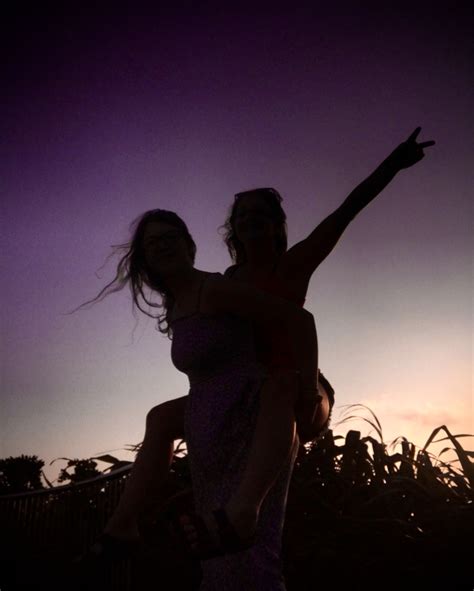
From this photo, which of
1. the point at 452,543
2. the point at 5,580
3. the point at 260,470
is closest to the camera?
the point at 260,470

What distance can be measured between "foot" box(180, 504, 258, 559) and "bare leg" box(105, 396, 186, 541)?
23.9 inches

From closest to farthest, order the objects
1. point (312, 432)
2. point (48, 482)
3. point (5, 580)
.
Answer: point (312, 432) → point (5, 580) → point (48, 482)

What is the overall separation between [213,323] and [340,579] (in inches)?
59.7

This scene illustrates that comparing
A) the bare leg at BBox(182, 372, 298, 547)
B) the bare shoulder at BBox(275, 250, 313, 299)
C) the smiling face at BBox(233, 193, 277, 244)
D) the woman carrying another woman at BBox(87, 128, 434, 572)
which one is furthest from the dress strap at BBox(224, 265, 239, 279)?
the bare leg at BBox(182, 372, 298, 547)

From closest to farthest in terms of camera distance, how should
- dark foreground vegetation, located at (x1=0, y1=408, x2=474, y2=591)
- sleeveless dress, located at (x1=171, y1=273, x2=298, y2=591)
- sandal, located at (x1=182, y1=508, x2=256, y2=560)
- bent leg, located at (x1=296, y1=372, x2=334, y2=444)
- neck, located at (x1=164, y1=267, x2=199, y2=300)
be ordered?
sandal, located at (x1=182, y1=508, x2=256, y2=560) → sleeveless dress, located at (x1=171, y1=273, x2=298, y2=591) → bent leg, located at (x1=296, y1=372, x2=334, y2=444) → neck, located at (x1=164, y1=267, x2=199, y2=300) → dark foreground vegetation, located at (x1=0, y1=408, x2=474, y2=591)

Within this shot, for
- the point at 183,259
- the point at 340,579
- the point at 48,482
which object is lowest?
the point at 340,579

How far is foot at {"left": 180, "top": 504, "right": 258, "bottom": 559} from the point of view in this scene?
4.47 feet

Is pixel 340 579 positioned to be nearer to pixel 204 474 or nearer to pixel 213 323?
pixel 204 474

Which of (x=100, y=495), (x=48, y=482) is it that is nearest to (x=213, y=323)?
(x=100, y=495)

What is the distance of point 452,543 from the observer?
237 centimetres

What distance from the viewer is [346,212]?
7.13 ft

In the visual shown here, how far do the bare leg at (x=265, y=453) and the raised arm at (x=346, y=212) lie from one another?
2.04ft

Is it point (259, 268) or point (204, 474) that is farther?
point (259, 268)

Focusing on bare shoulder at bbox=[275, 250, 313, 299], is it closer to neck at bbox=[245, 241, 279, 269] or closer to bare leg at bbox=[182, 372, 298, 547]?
neck at bbox=[245, 241, 279, 269]
